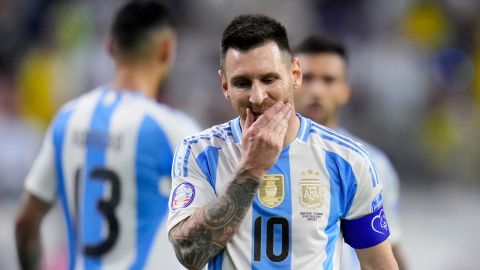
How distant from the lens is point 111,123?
14.9ft

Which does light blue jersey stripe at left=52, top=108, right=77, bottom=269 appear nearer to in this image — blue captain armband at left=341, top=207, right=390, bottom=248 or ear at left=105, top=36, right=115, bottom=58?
ear at left=105, top=36, right=115, bottom=58

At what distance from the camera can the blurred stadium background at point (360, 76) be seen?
1120cm

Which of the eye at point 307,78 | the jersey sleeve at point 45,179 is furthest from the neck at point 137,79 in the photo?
the eye at point 307,78

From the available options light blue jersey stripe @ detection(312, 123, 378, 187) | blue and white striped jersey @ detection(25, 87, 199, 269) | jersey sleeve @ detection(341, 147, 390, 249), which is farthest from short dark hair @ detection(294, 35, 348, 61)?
jersey sleeve @ detection(341, 147, 390, 249)

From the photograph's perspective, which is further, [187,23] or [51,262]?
[187,23]

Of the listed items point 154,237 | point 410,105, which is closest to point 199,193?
point 154,237

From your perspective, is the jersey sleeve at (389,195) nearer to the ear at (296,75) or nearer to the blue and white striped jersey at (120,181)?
the blue and white striped jersey at (120,181)

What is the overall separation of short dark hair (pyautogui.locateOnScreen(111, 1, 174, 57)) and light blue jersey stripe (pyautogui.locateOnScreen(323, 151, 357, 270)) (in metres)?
1.73

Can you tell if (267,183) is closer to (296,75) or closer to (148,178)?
(296,75)

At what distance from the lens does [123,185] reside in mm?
4449

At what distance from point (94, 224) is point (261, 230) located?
146 cm

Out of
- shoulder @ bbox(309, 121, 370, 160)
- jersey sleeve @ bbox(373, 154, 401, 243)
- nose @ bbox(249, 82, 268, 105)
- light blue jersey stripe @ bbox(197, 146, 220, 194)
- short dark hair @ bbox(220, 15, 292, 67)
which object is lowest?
jersey sleeve @ bbox(373, 154, 401, 243)

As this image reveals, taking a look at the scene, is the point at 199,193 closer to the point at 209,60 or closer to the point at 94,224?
the point at 94,224

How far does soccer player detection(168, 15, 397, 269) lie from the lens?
10.00 feet
